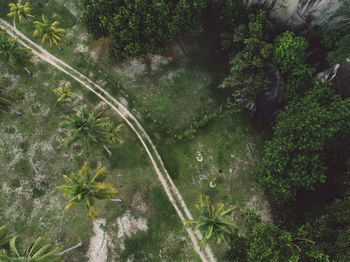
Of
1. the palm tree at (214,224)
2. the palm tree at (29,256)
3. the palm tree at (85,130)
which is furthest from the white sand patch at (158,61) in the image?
the palm tree at (29,256)

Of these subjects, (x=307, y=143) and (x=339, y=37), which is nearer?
(x=307, y=143)

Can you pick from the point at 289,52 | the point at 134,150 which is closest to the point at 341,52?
the point at 289,52

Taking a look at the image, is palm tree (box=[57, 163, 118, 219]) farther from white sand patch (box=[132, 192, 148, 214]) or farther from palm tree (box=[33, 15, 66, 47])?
palm tree (box=[33, 15, 66, 47])

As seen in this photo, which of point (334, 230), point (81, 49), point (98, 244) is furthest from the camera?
point (81, 49)

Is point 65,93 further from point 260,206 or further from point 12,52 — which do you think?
point 260,206

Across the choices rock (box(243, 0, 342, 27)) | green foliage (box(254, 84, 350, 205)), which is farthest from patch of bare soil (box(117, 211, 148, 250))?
rock (box(243, 0, 342, 27))

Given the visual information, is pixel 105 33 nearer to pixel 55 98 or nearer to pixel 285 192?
pixel 55 98

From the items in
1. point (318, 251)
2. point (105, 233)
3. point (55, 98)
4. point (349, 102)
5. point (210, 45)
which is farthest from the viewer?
point (210, 45)

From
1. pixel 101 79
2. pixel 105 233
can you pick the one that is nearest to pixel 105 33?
pixel 101 79
